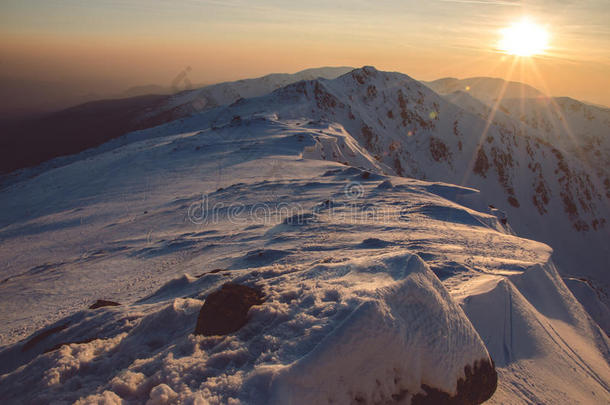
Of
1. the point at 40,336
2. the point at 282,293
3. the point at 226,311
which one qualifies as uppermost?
the point at 282,293

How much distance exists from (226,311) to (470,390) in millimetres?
2967

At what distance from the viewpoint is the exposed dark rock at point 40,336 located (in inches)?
208

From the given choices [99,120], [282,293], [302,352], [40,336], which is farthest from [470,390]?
[99,120]

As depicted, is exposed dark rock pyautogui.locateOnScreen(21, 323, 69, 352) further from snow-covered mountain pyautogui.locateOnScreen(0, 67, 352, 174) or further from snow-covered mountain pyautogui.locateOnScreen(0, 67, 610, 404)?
snow-covered mountain pyautogui.locateOnScreen(0, 67, 352, 174)

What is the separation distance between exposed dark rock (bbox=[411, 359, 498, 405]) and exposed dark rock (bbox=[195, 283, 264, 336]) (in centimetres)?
212

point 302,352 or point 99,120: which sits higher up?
point 99,120

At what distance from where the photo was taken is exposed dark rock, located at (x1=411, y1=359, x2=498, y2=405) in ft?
10.9

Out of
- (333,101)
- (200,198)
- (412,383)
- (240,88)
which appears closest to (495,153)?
(333,101)

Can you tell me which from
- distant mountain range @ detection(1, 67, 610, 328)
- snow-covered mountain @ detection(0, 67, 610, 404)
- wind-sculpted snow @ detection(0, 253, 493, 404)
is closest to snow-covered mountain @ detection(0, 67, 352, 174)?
distant mountain range @ detection(1, 67, 610, 328)

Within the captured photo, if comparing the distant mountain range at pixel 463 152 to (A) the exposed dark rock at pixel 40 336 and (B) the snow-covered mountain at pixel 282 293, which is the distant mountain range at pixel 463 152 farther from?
(A) the exposed dark rock at pixel 40 336

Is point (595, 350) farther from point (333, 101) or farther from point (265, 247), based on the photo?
point (333, 101)

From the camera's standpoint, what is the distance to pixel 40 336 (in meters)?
5.46

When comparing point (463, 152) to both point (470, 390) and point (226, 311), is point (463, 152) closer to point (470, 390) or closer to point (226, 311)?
point (470, 390)

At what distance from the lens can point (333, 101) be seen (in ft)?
182
